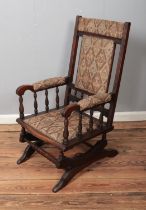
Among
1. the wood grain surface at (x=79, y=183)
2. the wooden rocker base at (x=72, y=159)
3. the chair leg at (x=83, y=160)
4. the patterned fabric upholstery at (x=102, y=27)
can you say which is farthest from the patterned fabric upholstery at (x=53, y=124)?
the patterned fabric upholstery at (x=102, y=27)

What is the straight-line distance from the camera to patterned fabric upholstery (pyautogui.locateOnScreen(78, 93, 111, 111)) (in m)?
1.97

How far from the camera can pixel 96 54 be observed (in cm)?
230

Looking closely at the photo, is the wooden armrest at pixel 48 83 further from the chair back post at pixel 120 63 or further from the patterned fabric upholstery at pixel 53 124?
the chair back post at pixel 120 63

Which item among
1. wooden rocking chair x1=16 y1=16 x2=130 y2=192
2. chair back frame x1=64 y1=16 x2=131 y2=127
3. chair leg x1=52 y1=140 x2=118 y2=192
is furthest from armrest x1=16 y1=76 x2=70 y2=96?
chair leg x1=52 y1=140 x2=118 y2=192

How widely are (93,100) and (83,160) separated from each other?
1.81 ft

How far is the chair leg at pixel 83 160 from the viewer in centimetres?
218

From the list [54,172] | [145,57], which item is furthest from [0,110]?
[145,57]

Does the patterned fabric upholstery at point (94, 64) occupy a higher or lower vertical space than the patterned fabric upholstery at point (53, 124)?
higher

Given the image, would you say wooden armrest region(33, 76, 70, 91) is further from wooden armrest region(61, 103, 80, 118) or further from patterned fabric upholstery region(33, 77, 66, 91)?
wooden armrest region(61, 103, 80, 118)

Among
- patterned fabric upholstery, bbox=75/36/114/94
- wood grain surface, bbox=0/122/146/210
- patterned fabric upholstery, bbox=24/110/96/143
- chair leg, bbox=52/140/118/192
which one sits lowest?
wood grain surface, bbox=0/122/146/210

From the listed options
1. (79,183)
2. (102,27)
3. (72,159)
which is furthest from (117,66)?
(79,183)

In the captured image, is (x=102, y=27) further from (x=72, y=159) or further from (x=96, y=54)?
(x=72, y=159)

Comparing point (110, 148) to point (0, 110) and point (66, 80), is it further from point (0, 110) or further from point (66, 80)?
point (0, 110)

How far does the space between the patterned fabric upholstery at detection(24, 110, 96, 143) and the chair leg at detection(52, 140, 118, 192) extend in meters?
0.25
